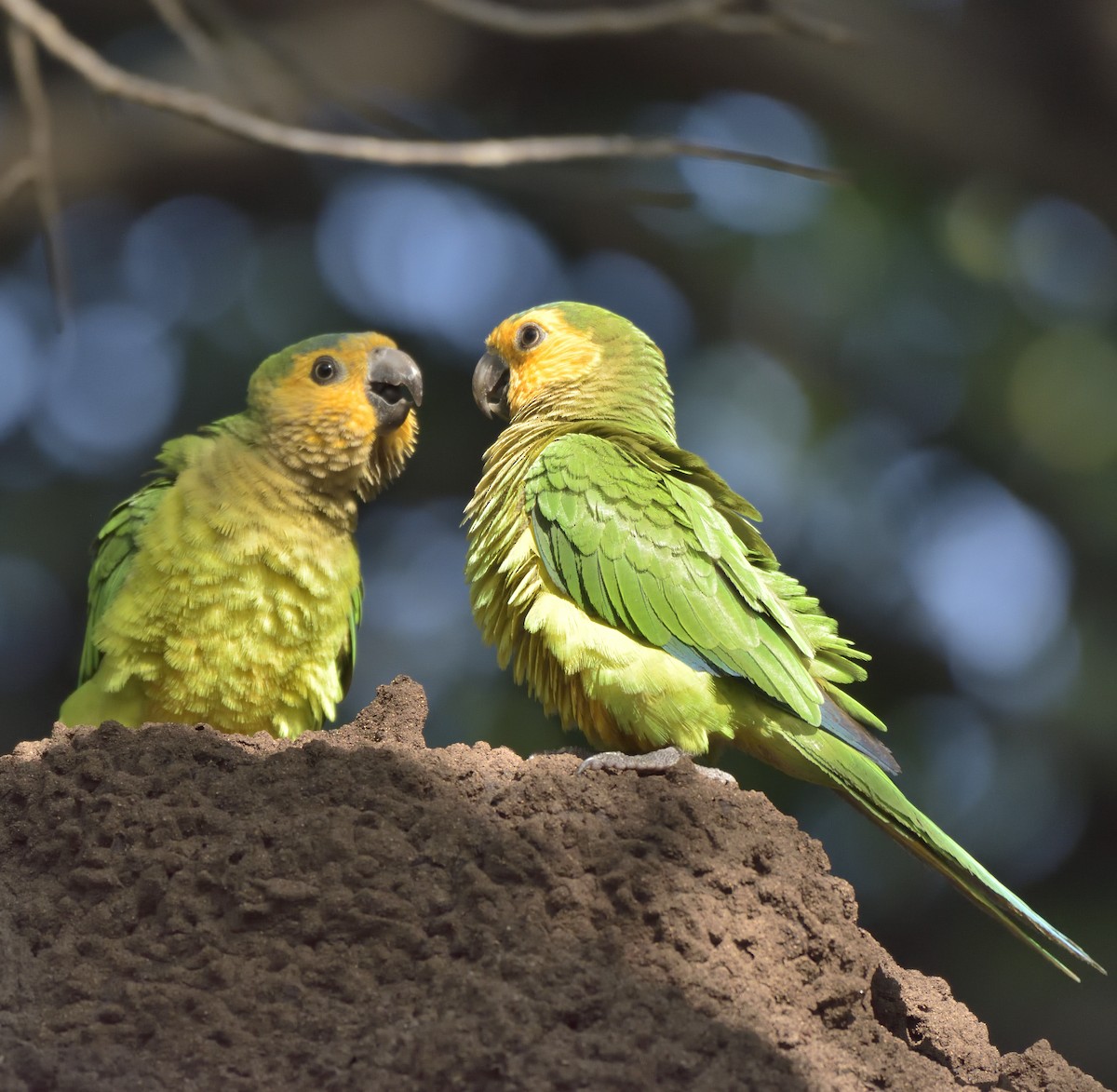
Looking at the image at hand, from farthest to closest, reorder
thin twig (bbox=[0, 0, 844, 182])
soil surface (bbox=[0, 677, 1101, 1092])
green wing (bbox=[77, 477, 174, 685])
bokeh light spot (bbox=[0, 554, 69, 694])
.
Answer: bokeh light spot (bbox=[0, 554, 69, 694]) → green wing (bbox=[77, 477, 174, 685]) → thin twig (bbox=[0, 0, 844, 182]) → soil surface (bbox=[0, 677, 1101, 1092])

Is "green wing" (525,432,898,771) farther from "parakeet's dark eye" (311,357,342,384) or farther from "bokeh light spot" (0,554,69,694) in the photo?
"bokeh light spot" (0,554,69,694)

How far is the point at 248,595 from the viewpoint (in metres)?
5.10

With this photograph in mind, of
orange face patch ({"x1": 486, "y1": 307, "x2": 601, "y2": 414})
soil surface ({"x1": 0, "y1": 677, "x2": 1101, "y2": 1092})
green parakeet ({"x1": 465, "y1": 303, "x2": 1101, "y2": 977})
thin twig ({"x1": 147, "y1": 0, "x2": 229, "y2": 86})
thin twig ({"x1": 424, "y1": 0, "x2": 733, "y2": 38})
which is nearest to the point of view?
soil surface ({"x1": 0, "y1": 677, "x2": 1101, "y2": 1092})

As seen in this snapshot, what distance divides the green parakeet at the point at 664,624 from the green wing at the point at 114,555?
150 cm

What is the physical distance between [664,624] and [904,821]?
2.93 ft

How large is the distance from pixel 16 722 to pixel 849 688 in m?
5.82

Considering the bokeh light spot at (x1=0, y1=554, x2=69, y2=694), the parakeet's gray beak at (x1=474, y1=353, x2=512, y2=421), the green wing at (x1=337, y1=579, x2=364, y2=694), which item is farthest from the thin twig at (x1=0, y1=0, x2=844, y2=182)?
the bokeh light spot at (x1=0, y1=554, x2=69, y2=694)

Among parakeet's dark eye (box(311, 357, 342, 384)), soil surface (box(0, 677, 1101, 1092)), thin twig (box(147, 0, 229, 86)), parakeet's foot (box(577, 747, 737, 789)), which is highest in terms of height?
thin twig (box(147, 0, 229, 86))

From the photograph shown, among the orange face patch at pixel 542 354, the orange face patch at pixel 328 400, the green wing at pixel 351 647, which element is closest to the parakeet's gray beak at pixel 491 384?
the orange face patch at pixel 542 354

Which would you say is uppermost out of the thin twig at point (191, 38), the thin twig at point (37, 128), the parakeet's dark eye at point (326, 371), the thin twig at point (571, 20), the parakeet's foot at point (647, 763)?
the thin twig at point (571, 20)

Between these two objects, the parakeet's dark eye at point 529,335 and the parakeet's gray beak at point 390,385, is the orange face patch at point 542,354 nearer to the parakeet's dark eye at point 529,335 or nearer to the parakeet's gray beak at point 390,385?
the parakeet's dark eye at point 529,335

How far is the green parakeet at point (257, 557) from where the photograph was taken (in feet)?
16.3

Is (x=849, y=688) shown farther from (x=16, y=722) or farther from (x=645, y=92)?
(x=16, y=722)

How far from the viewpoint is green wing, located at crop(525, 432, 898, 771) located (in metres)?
4.03
